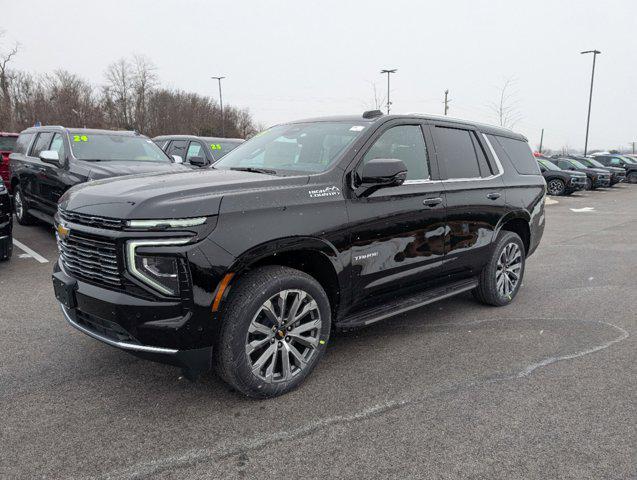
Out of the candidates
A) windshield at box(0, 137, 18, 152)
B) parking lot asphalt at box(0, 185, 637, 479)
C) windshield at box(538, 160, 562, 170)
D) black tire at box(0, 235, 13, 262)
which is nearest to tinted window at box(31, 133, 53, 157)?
black tire at box(0, 235, 13, 262)

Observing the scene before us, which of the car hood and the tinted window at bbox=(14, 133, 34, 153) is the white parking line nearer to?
the tinted window at bbox=(14, 133, 34, 153)

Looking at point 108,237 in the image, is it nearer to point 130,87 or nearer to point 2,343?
point 2,343

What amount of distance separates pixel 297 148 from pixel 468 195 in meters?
1.63

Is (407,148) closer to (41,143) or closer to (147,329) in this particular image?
(147,329)

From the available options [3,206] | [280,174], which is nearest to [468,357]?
[280,174]

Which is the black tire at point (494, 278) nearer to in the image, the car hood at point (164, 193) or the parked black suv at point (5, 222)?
the car hood at point (164, 193)

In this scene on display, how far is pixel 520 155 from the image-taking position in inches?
219

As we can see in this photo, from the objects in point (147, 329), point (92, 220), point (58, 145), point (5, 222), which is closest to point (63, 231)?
point (92, 220)

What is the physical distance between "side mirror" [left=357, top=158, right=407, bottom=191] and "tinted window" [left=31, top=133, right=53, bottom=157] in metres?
7.07

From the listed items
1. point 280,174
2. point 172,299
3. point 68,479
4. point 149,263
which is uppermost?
point 280,174

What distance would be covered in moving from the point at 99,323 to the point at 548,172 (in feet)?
77.3

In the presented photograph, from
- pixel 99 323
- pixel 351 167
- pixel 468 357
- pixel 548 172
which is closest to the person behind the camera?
pixel 99 323

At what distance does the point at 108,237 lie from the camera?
2818 mm

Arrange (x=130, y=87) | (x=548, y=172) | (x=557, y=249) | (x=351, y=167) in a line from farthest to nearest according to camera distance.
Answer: (x=130, y=87) < (x=548, y=172) < (x=557, y=249) < (x=351, y=167)
